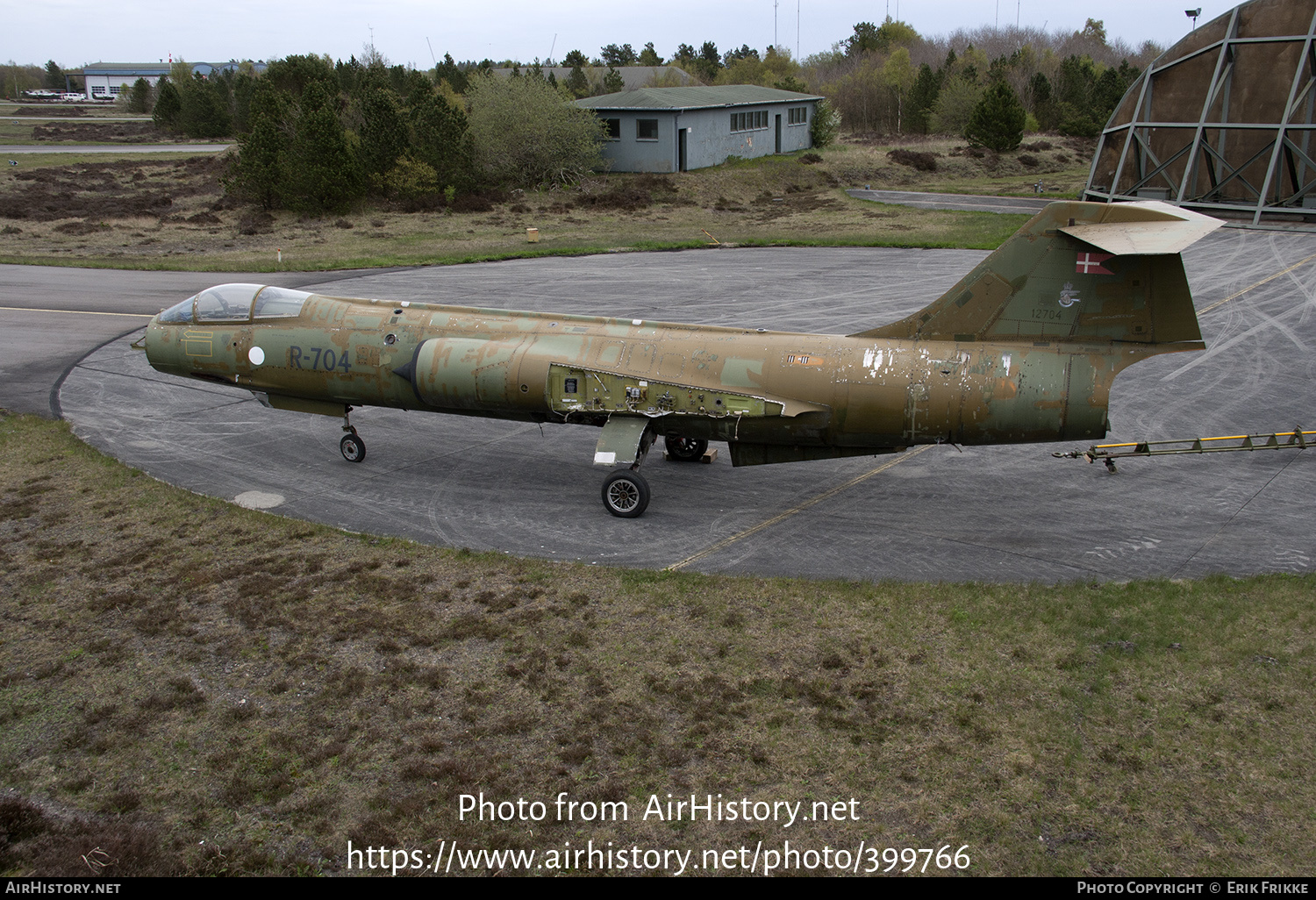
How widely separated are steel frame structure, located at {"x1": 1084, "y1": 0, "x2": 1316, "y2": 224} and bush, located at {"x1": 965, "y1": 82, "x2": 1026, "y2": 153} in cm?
2422

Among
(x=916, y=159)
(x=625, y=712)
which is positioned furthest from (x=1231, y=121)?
(x=625, y=712)

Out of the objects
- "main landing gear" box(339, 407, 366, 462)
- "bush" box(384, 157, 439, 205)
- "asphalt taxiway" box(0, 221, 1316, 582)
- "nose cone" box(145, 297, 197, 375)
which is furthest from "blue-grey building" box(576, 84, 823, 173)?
"main landing gear" box(339, 407, 366, 462)

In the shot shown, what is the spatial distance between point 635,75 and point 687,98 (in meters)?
63.9

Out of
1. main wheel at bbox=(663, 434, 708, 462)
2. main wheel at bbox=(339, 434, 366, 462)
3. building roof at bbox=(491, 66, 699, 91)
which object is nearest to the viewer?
main wheel at bbox=(663, 434, 708, 462)

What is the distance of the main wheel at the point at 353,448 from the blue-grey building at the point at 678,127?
48.8m

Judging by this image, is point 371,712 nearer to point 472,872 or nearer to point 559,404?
point 472,872

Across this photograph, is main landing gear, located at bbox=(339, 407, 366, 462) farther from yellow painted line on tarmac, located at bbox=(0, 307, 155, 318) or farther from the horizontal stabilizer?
yellow painted line on tarmac, located at bbox=(0, 307, 155, 318)

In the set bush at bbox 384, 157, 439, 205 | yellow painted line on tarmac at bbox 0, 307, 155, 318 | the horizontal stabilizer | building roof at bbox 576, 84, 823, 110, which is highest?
building roof at bbox 576, 84, 823, 110

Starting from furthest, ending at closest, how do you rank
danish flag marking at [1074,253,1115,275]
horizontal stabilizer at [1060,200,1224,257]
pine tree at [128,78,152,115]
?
1. pine tree at [128,78,152,115]
2. danish flag marking at [1074,253,1115,275]
3. horizontal stabilizer at [1060,200,1224,257]

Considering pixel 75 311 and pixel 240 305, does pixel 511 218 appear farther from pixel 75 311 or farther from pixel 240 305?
pixel 240 305

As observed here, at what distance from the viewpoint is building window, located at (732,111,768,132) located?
68675mm

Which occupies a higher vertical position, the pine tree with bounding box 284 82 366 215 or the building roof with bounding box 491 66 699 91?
the building roof with bounding box 491 66 699 91

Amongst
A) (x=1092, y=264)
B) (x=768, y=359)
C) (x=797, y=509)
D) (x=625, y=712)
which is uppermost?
(x=1092, y=264)

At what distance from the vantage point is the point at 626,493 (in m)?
16.1
